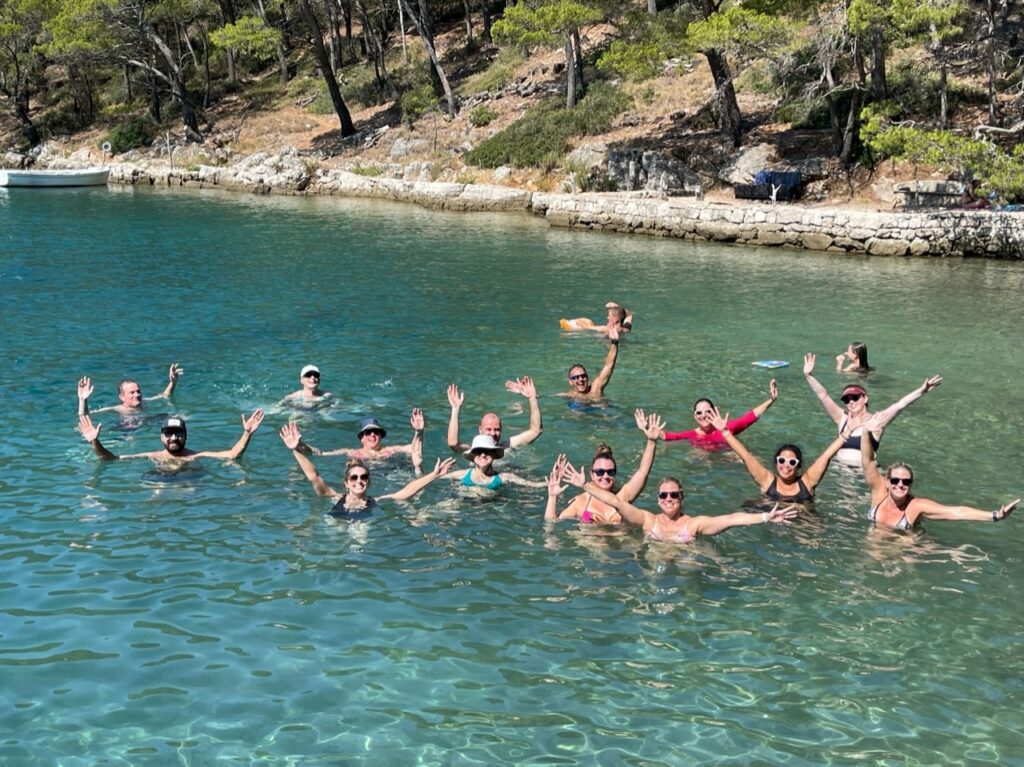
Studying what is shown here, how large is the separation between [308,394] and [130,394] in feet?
8.42

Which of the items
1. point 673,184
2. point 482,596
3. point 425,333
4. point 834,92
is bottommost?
point 482,596

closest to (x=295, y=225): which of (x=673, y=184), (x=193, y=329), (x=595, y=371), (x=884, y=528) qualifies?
(x=673, y=184)

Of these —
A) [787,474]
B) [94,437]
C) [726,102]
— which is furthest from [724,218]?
[94,437]

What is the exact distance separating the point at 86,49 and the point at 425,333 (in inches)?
1811

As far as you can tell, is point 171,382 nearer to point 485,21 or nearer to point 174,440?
point 174,440

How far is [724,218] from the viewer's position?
35.1 meters

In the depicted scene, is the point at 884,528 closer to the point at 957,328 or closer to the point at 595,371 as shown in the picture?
the point at 595,371

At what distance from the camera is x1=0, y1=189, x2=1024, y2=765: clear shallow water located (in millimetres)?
7824

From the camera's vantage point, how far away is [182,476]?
43.1 feet

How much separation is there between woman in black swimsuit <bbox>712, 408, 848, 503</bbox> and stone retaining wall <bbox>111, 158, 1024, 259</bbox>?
21.8 m

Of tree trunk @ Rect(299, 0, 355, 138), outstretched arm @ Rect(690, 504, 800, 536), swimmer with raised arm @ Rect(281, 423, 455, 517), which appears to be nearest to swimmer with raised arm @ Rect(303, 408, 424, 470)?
swimmer with raised arm @ Rect(281, 423, 455, 517)

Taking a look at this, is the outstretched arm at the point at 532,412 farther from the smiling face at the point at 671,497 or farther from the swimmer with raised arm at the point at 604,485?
the smiling face at the point at 671,497

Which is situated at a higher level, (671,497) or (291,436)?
(291,436)

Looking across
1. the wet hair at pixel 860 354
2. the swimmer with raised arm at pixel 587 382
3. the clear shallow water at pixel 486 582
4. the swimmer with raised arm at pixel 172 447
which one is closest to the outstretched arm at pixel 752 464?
the clear shallow water at pixel 486 582
